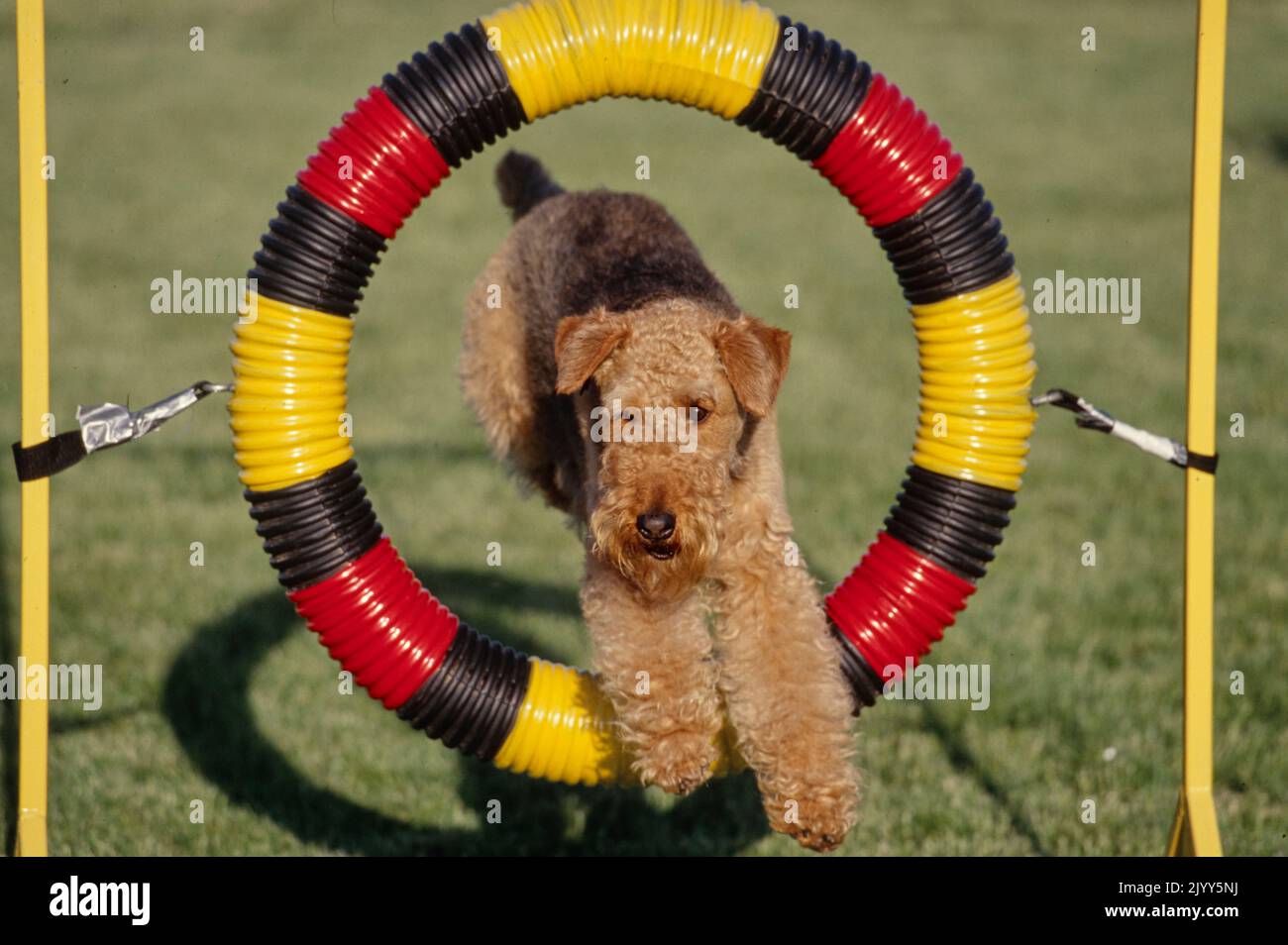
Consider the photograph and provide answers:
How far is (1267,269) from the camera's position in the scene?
40.4 ft

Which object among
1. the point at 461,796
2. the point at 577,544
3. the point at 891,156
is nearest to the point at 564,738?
the point at 461,796

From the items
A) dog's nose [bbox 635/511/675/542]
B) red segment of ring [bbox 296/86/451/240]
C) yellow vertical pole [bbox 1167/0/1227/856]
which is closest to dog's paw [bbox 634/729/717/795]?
dog's nose [bbox 635/511/675/542]

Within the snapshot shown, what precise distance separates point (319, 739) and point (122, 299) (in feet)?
27.4

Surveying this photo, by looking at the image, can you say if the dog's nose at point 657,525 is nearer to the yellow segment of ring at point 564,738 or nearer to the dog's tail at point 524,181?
the yellow segment of ring at point 564,738

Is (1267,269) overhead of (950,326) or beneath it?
overhead

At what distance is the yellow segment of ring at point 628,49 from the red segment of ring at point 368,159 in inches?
13.2

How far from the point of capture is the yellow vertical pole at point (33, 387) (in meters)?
3.66

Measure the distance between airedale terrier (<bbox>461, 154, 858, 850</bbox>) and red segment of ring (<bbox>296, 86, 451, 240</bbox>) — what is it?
24.7 inches

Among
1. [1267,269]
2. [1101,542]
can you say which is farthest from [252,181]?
[1101,542]

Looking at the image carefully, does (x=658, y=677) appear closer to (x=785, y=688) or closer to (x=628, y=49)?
(x=785, y=688)

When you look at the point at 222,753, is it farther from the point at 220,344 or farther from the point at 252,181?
the point at 252,181
